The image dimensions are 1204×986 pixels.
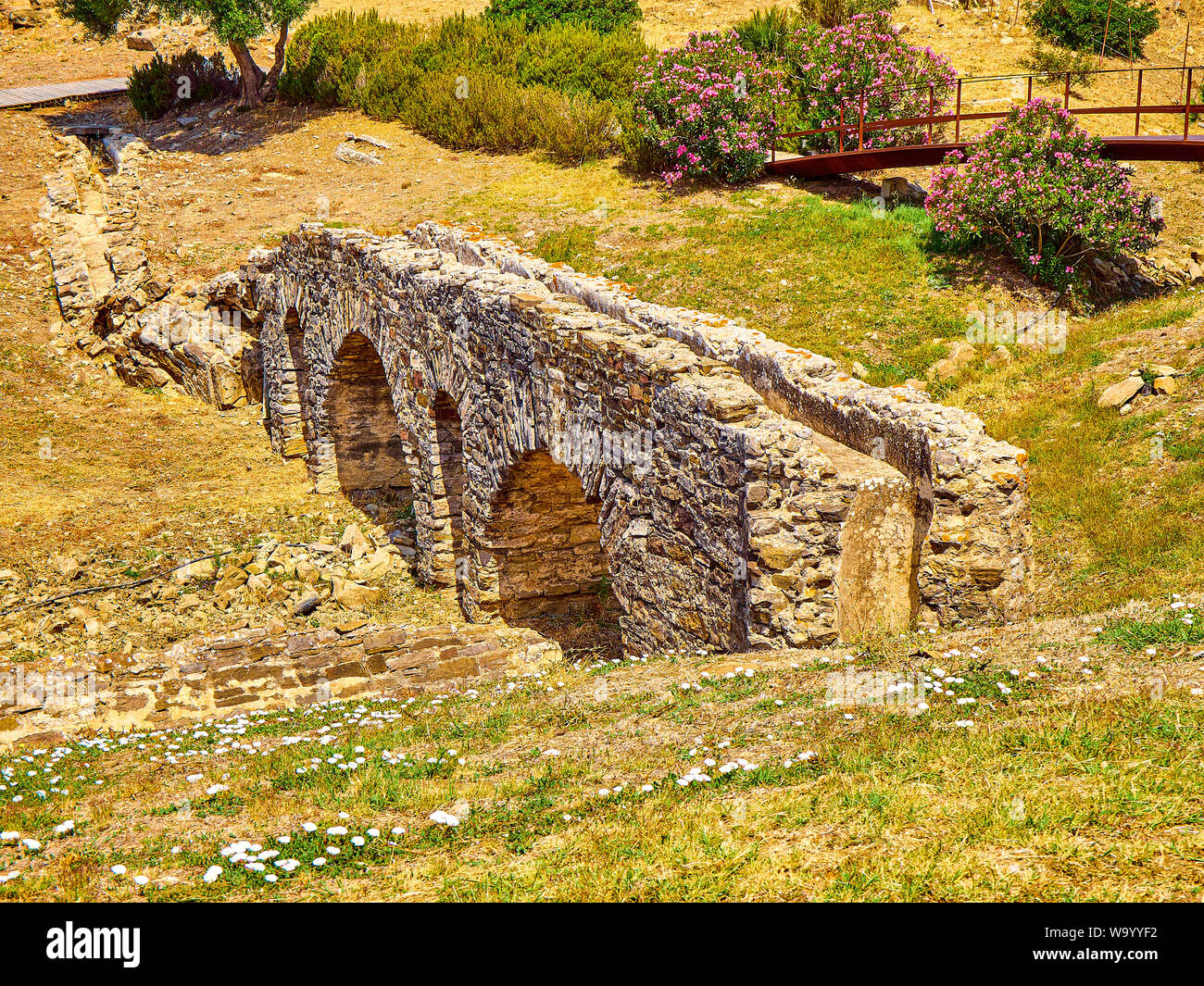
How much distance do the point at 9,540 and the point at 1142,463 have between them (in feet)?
41.0

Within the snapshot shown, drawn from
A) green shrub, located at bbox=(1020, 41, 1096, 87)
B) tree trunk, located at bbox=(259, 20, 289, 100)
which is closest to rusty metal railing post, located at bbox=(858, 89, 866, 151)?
green shrub, located at bbox=(1020, 41, 1096, 87)

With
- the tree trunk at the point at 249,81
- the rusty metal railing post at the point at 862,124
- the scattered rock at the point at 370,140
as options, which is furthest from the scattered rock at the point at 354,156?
the rusty metal railing post at the point at 862,124

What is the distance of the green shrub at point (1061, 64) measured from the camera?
25453 millimetres

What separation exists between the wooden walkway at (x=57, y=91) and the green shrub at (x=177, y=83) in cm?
139

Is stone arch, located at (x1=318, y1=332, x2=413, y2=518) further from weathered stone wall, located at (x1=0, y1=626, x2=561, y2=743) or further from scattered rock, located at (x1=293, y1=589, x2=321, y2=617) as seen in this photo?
weathered stone wall, located at (x1=0, y1=626, x2=561, y2=743)

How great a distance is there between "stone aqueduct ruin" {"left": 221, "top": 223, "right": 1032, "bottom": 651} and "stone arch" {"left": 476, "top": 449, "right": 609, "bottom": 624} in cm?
2

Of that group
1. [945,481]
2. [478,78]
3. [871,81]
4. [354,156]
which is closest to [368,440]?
[945,481]

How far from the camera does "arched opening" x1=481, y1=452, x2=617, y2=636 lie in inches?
424

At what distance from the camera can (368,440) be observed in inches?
616

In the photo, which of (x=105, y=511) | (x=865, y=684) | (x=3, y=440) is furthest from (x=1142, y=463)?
(x=3, y=440)

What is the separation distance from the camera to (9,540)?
12.3 m

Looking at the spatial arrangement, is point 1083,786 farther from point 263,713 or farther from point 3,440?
point 3,440

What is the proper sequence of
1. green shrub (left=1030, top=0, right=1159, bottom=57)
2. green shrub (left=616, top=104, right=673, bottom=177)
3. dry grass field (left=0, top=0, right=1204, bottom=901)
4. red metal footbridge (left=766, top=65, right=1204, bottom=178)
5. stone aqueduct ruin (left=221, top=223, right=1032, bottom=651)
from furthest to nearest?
1. green shrub (left=1030, top=0, right=1159, bottom=57)
2. green shrub (left=616, top=104, right=673, bottom=177)
3. red metal footbridge (left=766, top=65, right=1204, bottom=178)
4. stone aqueduct ruin (left=221, top=223, right=1032, bottom=651)
5. dry grass field (left=0, top=0, right=1204, bottom=901)

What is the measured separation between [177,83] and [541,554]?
23253 millimetres
